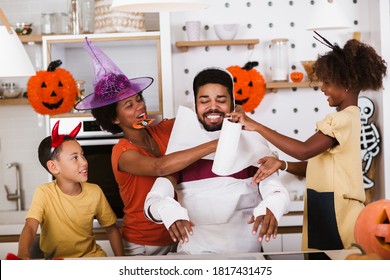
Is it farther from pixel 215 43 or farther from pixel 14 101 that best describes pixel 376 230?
pixel 14 101

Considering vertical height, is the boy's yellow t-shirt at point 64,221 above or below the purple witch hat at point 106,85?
below

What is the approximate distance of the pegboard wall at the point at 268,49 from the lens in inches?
156

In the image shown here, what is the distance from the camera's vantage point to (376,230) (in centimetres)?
195

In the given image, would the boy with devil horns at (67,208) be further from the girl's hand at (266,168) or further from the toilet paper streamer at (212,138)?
the girl's hand at (266,168)

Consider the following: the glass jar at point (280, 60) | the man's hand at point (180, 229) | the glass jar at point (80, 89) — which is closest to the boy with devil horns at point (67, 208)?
the man's hand at point (180, 229)

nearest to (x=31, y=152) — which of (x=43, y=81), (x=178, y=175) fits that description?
(x=43, y=81)

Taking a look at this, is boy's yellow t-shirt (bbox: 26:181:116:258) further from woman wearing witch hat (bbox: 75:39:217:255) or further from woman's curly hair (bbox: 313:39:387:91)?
woman's curly hair (bbox: 313:39:387:91)

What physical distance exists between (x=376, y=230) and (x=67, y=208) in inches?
50.8

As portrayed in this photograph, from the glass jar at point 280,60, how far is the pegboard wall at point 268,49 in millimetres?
90

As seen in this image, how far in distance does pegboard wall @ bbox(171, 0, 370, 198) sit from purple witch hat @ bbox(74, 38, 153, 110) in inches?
41.7

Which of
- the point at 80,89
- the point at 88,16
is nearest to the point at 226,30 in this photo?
the point at 88,16

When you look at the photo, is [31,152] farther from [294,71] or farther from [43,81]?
[294,71]

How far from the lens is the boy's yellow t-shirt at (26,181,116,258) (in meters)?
2.70

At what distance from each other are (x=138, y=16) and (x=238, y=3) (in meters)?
0.66
